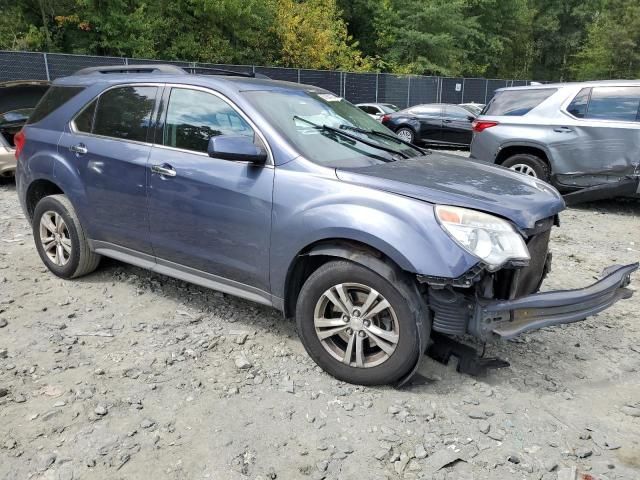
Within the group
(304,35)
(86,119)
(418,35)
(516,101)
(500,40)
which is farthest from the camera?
(500,40)

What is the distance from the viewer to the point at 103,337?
372 centimetres

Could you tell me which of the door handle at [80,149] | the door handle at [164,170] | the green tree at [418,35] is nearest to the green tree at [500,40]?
the green tree at [418,35]

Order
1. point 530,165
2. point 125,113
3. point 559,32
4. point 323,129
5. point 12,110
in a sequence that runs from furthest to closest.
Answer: point 559,32
point 12,110
point 530,165
point 125,113
point 323,129

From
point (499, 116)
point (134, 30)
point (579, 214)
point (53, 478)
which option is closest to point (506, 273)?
point (53, 478)

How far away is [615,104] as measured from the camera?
7242mm

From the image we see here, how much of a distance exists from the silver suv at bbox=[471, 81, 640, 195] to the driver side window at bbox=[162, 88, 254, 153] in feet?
16.7

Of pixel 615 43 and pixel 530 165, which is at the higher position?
pixel 615 43

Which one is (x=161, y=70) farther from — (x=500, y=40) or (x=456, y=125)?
(x=500, y=40)

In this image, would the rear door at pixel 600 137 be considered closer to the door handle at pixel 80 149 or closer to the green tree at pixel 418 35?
the door handle at pixel 80 149

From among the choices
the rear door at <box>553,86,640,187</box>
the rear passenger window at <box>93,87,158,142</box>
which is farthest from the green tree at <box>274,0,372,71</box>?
the rear passenger window at <box>93,87,158,142</box>

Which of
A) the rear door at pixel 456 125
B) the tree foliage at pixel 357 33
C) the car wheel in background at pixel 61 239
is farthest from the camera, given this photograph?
the tree foliage at pixel 357 33

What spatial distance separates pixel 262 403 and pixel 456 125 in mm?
13556

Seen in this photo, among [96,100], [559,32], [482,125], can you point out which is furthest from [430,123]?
[559,32]

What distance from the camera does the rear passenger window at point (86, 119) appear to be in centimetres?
426
